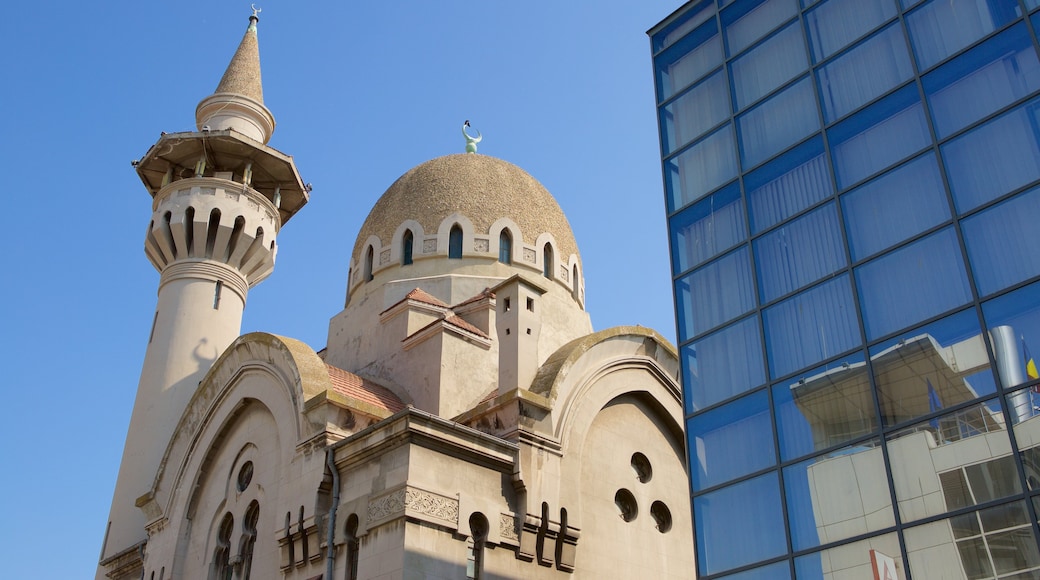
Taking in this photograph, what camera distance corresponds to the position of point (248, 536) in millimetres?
20906

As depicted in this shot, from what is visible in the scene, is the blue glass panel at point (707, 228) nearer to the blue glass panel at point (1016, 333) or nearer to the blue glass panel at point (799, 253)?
the blue glass panel at point (799, 253)

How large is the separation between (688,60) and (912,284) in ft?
22.4

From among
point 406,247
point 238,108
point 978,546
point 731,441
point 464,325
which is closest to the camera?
point 978,546

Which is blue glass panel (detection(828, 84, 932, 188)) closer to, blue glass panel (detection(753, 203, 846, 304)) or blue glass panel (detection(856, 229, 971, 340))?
blue glass panel (detection(753, 203, 846, 304))

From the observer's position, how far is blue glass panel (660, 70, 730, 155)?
1647 cm

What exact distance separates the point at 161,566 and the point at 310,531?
7.23 meters

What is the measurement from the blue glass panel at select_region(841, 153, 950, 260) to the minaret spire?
76.2 ft

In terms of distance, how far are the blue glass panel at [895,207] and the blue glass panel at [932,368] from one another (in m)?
1.43

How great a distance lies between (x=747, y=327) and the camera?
564 inches

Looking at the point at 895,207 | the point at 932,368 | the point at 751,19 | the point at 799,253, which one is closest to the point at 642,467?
the point at 799,253

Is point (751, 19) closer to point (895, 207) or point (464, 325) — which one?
point (895, 207)

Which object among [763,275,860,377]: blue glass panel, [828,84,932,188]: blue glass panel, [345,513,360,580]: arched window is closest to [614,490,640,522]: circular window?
[345,513,360,580]: arched window

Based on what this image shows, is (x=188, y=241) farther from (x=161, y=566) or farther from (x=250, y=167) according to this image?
(x=161, y=566)

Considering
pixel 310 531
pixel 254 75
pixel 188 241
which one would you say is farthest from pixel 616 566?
pixel 254 75
